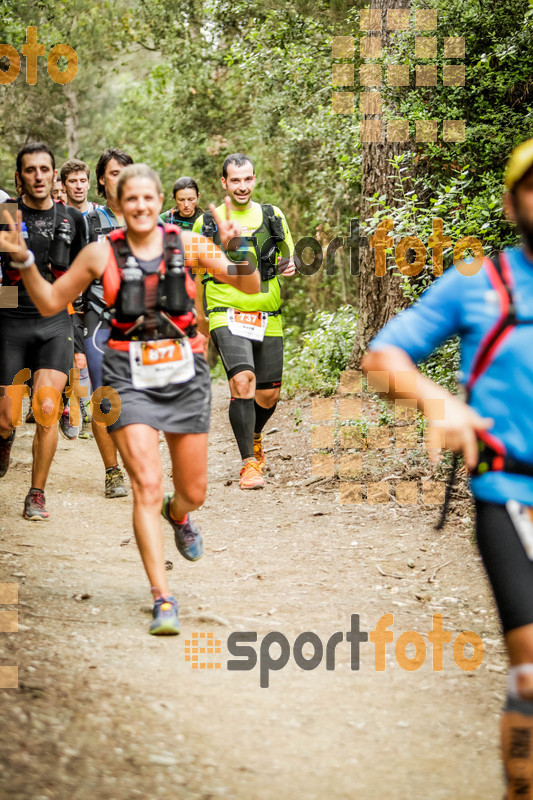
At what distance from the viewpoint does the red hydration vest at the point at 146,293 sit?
4363mm

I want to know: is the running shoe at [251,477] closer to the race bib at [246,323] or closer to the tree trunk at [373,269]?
the race bib at [246,323]

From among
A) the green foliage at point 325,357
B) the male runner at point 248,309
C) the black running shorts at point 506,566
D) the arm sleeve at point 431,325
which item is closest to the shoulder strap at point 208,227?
the male runner at point 248,309

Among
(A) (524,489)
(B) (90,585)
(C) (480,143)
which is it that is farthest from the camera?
(C) (480,143)

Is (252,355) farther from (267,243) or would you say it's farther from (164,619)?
(164,619)

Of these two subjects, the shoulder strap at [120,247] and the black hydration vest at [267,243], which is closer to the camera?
the shoulder strap at [120,247]

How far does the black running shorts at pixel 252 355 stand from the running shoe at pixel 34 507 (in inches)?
73.9

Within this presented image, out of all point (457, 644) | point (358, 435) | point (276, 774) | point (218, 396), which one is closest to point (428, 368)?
point (358, 435)

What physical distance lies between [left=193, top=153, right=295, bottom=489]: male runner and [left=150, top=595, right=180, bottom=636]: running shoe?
352cm

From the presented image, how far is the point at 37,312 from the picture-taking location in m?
6.53

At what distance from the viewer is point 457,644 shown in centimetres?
462

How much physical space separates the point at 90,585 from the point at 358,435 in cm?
388

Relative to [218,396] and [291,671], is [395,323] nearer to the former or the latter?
[291,671]

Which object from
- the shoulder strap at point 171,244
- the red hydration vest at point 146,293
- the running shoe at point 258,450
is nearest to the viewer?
the red hydration vest at point 146,293

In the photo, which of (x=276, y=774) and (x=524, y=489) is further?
(x=276, y=774)
